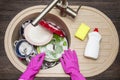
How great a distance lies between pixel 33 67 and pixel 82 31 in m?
0.29

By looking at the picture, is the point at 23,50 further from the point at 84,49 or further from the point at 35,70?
the point at 84,49

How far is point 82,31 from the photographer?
118cm

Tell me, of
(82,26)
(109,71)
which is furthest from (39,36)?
(109,71)

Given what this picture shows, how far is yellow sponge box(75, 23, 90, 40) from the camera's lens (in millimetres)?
1173

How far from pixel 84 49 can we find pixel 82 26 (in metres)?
0.11

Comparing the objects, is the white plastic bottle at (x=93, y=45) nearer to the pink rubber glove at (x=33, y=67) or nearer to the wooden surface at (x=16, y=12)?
the wooden surface at (x=16, y=12)

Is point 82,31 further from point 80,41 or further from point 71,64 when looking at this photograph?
point 71,64

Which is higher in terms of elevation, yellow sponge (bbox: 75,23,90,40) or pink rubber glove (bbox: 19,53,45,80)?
yellow sponge (bbox: 75,23,90,40)

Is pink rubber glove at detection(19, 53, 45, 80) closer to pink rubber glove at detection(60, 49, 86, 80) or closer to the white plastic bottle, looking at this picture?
pink rubber glove at detection(60, 49, 86, 80)

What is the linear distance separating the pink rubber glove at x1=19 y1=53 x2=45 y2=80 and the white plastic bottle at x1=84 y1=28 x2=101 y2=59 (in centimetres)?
21

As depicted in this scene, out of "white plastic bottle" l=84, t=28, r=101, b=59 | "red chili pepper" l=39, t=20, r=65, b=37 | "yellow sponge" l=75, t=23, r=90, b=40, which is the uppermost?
"red chili pepper" l=39, t=20, r=65, b=37

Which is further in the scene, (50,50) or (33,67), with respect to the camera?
(50,50)

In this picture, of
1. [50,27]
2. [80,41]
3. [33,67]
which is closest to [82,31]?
[80,41]

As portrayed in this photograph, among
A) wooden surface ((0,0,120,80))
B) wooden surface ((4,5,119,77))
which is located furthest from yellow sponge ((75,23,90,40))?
wooden surface ((0,0,120,80))
